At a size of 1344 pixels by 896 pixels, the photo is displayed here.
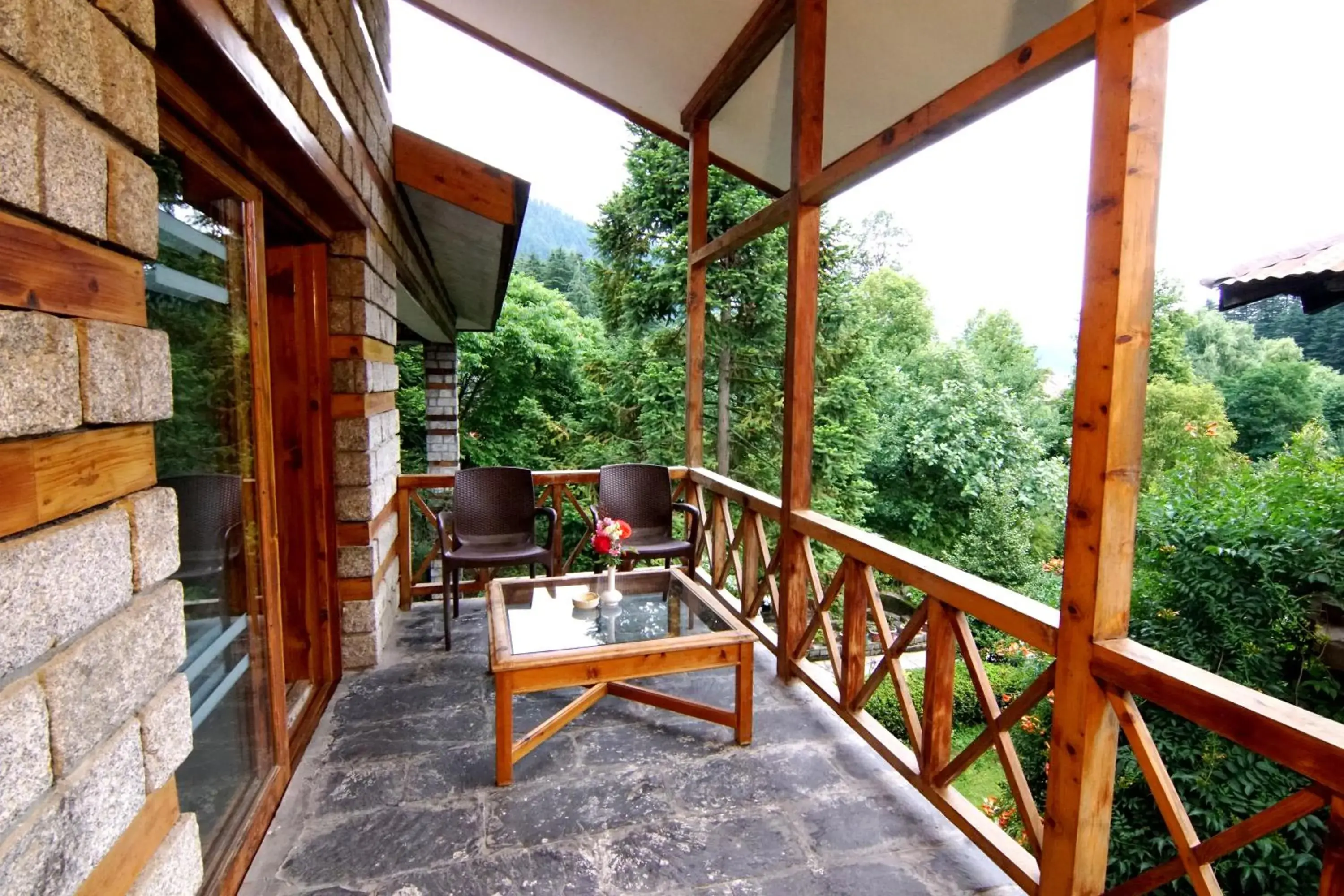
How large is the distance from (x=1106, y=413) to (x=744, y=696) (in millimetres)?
1581

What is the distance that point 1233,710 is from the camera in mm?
1221

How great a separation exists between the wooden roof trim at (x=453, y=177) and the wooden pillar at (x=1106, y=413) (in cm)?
245

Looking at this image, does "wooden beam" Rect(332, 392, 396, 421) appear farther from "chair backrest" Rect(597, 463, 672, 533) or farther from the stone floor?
A: "chair backrest" Rect(597, 463, 672, 533)

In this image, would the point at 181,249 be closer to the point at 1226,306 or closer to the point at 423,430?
the point at 1226,306

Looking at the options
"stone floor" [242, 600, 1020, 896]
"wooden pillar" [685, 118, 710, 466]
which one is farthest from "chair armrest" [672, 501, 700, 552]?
"stone floor" [242, 600, 1020, 896]

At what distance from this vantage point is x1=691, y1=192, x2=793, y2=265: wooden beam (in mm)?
2957

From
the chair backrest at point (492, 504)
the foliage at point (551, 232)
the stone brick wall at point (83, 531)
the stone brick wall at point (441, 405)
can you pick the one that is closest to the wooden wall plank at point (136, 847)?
the stone brick wall at point (83, 531)

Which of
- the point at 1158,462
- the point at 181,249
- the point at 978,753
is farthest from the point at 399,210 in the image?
the point at 1158,462

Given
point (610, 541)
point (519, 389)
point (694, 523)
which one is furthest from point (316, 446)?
point (519, 389)

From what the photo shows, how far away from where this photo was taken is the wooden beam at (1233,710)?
109 cm

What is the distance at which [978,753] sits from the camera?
6.25 ft

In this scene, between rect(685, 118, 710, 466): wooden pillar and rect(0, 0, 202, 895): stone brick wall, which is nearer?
rect(0, 0, 202, 895): stone brick wall

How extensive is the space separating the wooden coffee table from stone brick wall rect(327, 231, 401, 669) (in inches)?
23.3

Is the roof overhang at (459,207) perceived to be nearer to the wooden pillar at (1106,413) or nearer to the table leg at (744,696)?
the table leg at (744,696)
